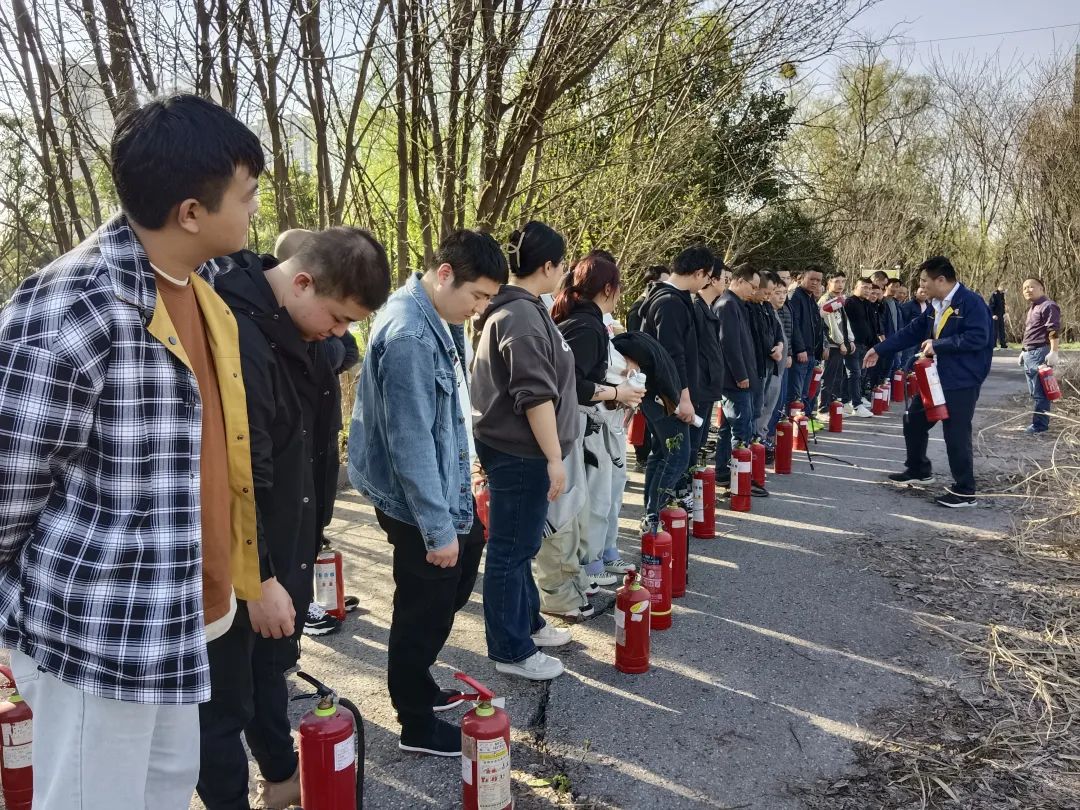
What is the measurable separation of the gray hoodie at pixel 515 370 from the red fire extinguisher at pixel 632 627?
0.86 meters

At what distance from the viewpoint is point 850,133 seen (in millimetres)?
27812

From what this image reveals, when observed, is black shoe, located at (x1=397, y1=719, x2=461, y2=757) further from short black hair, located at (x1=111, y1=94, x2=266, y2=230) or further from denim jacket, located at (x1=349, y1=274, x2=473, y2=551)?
short black hair, located at (x1=111, y1=94, x2=266, y2=230)

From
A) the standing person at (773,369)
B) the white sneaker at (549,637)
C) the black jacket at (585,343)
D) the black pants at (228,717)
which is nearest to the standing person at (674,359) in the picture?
the black jacket at (585,343)

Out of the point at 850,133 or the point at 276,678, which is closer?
the point at 276,678

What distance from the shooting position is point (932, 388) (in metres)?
7.10

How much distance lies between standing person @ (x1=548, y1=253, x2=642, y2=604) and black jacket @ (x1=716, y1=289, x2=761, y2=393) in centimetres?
273

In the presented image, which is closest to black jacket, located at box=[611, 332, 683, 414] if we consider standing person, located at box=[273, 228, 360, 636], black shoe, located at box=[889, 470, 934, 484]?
standing person, located at box=[273, 228, 360, 636]

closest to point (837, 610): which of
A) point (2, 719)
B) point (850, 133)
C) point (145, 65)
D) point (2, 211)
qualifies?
point (2, 719)

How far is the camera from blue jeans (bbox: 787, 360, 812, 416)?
10.0 meters

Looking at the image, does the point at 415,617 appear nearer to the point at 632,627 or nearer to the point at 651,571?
the point at 632,627

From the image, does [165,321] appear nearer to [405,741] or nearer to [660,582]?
[405,741]

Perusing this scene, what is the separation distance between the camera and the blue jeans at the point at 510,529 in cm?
364

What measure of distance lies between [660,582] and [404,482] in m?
2.10

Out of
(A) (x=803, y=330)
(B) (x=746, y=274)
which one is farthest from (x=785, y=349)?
(A) (x=803, y=330)
